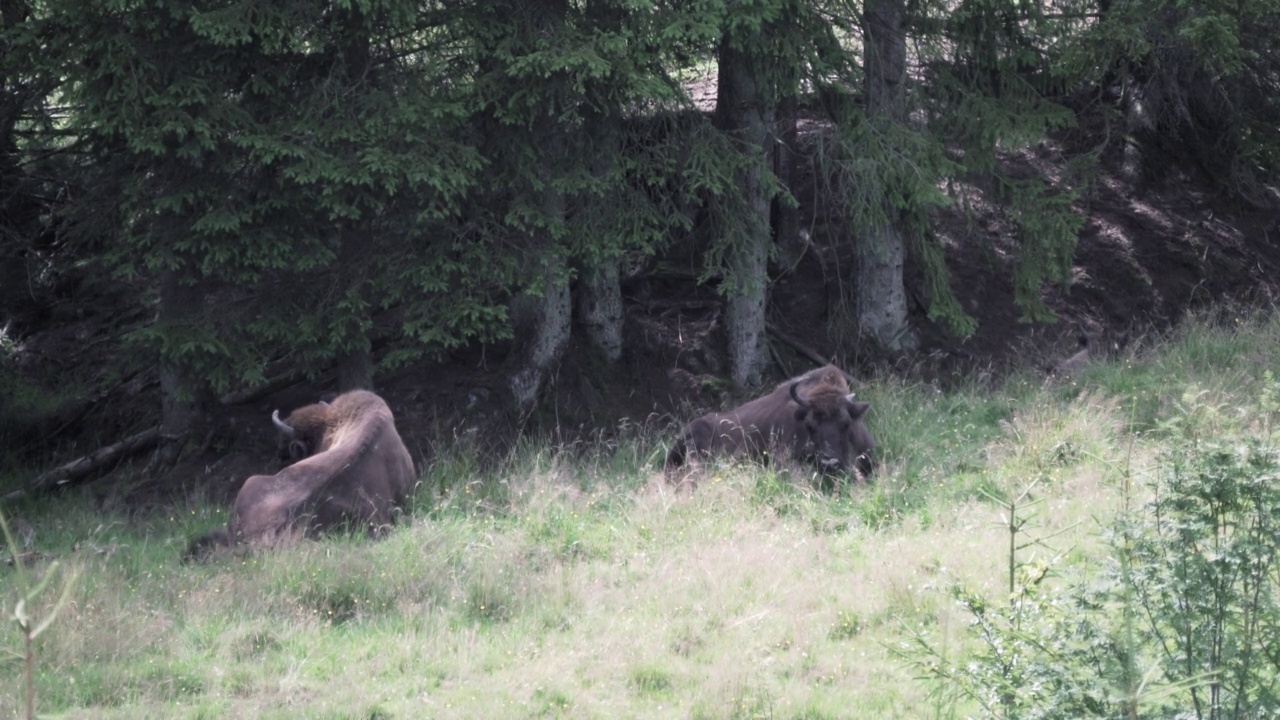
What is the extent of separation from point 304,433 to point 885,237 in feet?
26.4

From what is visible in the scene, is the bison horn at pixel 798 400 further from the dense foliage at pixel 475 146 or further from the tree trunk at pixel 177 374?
the tree trunk at pixel 177 374

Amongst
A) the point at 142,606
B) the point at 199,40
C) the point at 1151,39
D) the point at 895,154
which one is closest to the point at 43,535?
the point at 142,606

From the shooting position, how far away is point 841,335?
1642 centimetres

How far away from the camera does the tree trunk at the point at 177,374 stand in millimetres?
12297

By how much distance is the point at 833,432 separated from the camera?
38.8 feet

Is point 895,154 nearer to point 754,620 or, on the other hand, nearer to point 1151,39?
point 1151,39

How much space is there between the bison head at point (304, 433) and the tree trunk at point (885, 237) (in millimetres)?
6942

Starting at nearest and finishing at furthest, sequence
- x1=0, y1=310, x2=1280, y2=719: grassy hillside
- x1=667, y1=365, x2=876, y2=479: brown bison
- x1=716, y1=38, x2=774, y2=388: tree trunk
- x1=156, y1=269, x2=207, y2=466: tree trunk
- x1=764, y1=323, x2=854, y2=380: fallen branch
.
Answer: x1=0, y1=310, x2=1280, y2=719: grassy hillside → x1=667, y1=365, x2=876, y2=479: brown bison → x1=156, y1=269, x2=207, y2=466: tree trunk → x1=716, y1=38, x2=774, y2=388: tree trunk → x1=764, y1=323, x2=854, y2=380: fallen branch

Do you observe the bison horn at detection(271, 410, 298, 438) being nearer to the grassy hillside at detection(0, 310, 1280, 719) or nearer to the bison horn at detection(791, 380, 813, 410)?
the grassy hillside at detection(0, 310, 1280, 719)

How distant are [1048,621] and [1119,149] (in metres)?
17.7

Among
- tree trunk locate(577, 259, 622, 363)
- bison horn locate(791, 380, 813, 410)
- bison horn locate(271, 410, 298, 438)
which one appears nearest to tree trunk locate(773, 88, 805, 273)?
tree trunk locate(577, 259, 622, 363)

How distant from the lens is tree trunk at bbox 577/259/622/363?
15.8m

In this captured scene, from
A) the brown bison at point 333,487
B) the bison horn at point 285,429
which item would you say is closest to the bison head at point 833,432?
the brown bison at point 333,487

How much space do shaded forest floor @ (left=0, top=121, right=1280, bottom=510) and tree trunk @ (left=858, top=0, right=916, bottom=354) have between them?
355 millimetres
